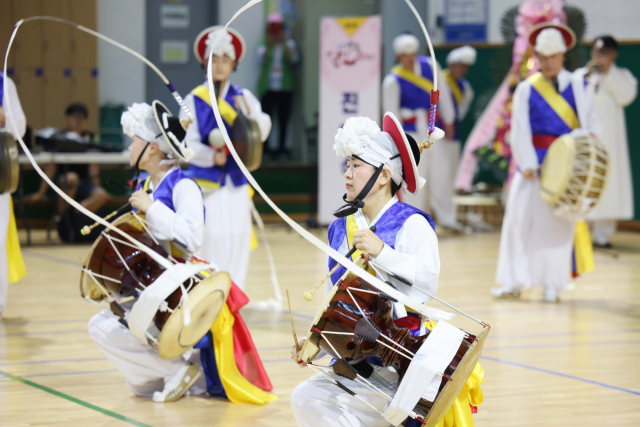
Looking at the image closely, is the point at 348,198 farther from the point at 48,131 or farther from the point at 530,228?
the point at 48,131

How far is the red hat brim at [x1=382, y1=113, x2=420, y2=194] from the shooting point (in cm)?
248

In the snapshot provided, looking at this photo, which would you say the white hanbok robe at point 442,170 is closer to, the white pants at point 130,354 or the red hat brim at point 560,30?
the red hat brim at point 560,30

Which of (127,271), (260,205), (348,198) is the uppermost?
(348,198)

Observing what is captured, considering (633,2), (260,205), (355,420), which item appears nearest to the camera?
(355,420)

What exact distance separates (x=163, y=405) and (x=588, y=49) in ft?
25.7

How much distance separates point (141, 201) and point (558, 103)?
316 centimetres

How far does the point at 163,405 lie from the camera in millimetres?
3377

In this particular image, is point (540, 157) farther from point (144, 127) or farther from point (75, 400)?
point (75, 400)

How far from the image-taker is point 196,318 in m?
3.23

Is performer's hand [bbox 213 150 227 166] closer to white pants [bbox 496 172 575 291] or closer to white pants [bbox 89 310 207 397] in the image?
white pants [bbox 89 310 207 397]

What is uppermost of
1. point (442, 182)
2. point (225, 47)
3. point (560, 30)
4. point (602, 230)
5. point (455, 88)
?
point (560, 30)

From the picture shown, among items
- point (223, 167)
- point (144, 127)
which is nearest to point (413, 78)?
point (223, 167)

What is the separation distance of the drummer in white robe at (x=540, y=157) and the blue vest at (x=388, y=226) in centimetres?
311

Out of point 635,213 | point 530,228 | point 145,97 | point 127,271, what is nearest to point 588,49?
point 635,213
